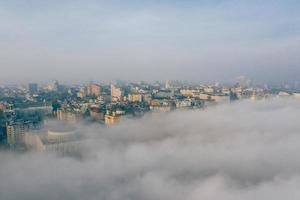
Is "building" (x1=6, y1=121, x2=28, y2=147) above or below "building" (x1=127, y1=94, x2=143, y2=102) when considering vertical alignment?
below

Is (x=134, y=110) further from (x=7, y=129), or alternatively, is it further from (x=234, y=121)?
(x=7, y=129)

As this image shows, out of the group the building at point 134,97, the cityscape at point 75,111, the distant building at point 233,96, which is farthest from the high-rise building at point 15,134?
the distant building at point 233,96

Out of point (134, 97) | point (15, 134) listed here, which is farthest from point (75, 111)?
point (134, 97)

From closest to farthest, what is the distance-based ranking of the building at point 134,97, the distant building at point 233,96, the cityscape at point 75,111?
1. the cityscape at point 75,111
2. the building at point 134,97
3. the distant building at point 233,96

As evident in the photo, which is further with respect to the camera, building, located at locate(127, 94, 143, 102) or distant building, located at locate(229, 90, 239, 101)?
distant building, located at locate(229, 90, 239, 101)

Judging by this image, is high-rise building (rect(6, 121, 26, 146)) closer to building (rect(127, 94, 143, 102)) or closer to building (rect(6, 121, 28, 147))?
building (rect(6, 121, 28, 147))

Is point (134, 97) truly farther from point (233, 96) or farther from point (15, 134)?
point (15, 134)

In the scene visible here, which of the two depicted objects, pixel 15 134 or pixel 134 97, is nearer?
pixel 15 134

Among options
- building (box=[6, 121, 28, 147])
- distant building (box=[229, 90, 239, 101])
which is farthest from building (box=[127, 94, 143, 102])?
building (box=[6, 121, 28, 147])

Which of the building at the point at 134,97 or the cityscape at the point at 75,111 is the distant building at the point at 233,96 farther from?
the building at the point at 134,97

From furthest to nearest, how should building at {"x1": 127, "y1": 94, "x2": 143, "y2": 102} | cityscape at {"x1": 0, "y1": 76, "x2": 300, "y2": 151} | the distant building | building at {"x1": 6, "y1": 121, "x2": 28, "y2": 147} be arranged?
the distant building → building at {"x1": 127, "y1": 94, "x2": 143, "y2": 102} → building at {"x1": 6, "y1": 121, "x2": 28, "y2": 147} → cityscape at {"x1": 0, "y1": 76, "x2": 300, "y2": 151}

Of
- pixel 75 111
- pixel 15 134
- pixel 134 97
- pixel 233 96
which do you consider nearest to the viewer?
pixel 15 134
